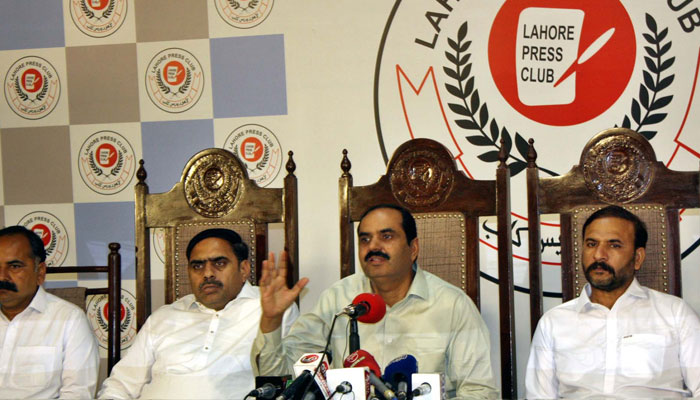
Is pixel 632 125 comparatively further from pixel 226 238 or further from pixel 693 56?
pixel 226 238

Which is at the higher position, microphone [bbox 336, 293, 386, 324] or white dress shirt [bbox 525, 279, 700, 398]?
microphone [bbox 336, 293, 386, 324]

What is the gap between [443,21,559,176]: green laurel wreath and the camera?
2648 millimetres

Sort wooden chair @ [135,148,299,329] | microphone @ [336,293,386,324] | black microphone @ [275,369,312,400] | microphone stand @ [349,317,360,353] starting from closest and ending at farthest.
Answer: black microphone @ [275,369,312,400], microphone stand @ [349,317,360,353], microphone @ [336,293,386,324], wooden chair @ [135,148,299,329]

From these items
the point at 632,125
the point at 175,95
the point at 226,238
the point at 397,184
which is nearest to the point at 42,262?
the point at 226,238

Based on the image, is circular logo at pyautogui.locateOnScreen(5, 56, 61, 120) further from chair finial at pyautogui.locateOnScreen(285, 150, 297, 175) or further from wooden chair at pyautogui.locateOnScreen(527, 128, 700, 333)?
wooden chair at pyautogui.locateOnScreen(527, 128, 700, 333)

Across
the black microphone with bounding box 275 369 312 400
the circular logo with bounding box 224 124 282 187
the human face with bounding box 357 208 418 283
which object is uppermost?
the circular logo with bounding box 224 124 282 187

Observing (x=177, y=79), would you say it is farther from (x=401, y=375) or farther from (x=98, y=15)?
(x=401, y=375)

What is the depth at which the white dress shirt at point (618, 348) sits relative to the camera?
2.06 m

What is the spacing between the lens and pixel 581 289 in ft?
7.41

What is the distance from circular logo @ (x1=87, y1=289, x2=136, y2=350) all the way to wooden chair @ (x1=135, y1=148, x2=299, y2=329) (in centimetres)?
12

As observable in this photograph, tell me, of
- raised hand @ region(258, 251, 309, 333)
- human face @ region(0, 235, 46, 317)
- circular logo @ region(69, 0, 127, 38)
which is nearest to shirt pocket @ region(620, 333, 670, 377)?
raised hand @ region(258, 251, 309, 333)

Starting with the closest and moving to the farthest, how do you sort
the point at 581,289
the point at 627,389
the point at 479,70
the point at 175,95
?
the point at 627,389, the point at 581,289, the point at 479,70, the point at 175,95

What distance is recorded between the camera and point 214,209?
2619 mm

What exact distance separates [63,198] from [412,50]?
147 cm
